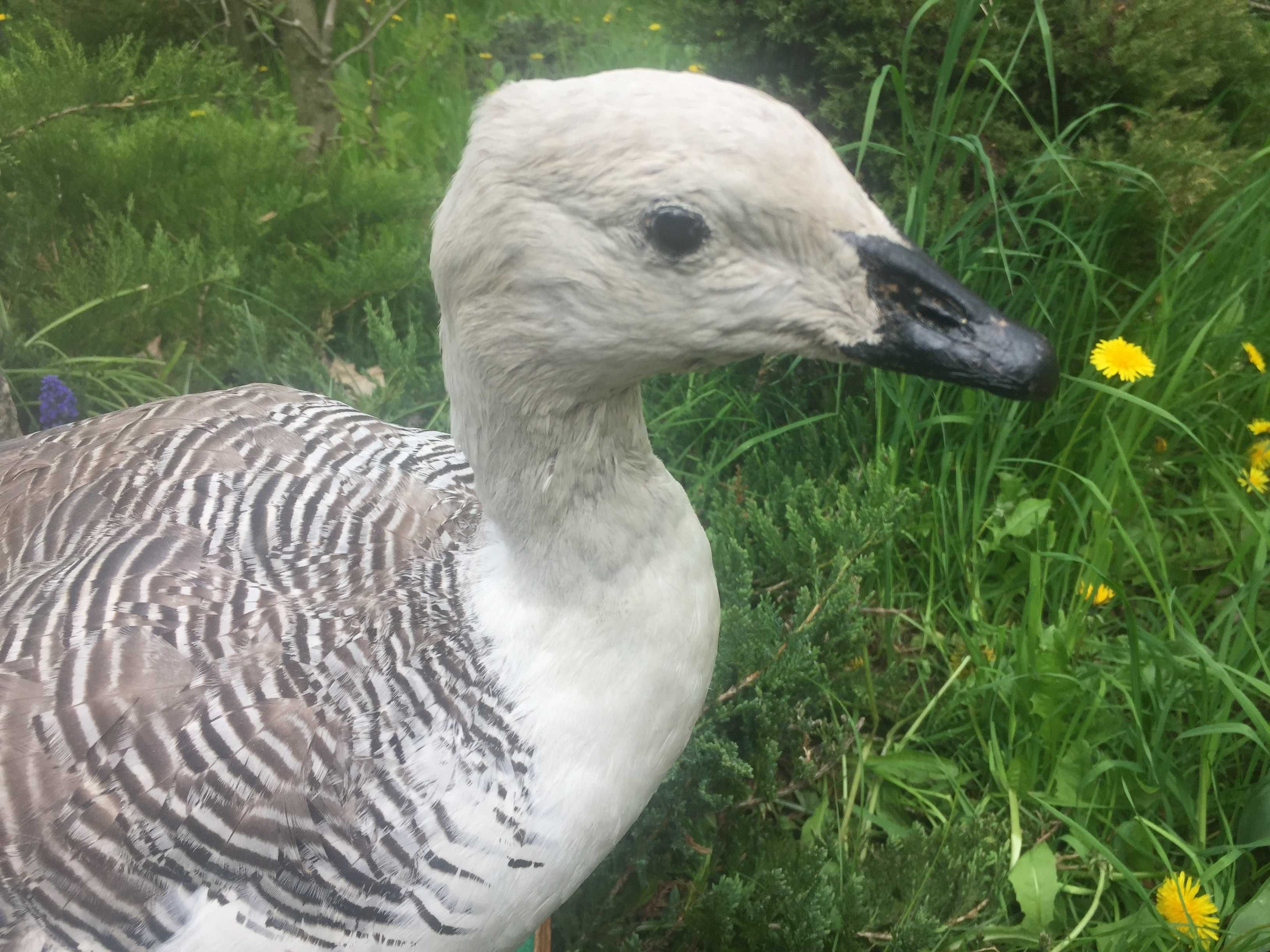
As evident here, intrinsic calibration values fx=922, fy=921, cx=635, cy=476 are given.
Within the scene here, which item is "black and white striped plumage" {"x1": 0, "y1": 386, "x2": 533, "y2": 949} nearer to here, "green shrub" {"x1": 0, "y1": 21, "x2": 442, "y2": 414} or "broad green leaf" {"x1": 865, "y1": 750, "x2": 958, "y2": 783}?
"broad green leaf" {"x1": 865, "y1": 750, "x2": 958, "y2": 783}

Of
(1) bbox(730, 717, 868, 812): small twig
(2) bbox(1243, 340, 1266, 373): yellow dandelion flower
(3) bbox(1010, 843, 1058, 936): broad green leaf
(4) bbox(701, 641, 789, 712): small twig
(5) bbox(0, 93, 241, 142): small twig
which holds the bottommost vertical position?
(1) bbox(730, 717, 868, 812): small twig

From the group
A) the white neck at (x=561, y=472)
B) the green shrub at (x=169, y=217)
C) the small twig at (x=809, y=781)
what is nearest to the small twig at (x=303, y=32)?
the green shrub at (x=169, y=217)

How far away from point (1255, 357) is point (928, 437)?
81 cm

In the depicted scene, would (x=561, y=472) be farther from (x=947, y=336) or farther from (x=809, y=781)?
(x=809, y=781)

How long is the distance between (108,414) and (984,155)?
1.89 meters

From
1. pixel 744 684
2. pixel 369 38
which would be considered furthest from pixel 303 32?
pixel 744 684

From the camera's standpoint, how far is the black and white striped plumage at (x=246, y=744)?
1.21 meters

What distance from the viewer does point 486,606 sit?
1334 mm

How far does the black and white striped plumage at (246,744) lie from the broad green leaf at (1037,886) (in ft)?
3.81

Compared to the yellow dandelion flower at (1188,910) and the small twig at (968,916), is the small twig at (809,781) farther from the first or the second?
the yellow dandelion flower at (1188,910)

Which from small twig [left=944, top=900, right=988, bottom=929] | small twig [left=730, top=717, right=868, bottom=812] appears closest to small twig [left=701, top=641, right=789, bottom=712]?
small twig [left=730, top=717, right=868, bottom=812]

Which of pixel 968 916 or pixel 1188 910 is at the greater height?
pixel 1188 910

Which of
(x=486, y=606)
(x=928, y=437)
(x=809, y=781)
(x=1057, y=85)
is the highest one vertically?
(x=1057, y=85)

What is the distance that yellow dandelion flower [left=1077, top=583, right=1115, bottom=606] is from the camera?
210cm
